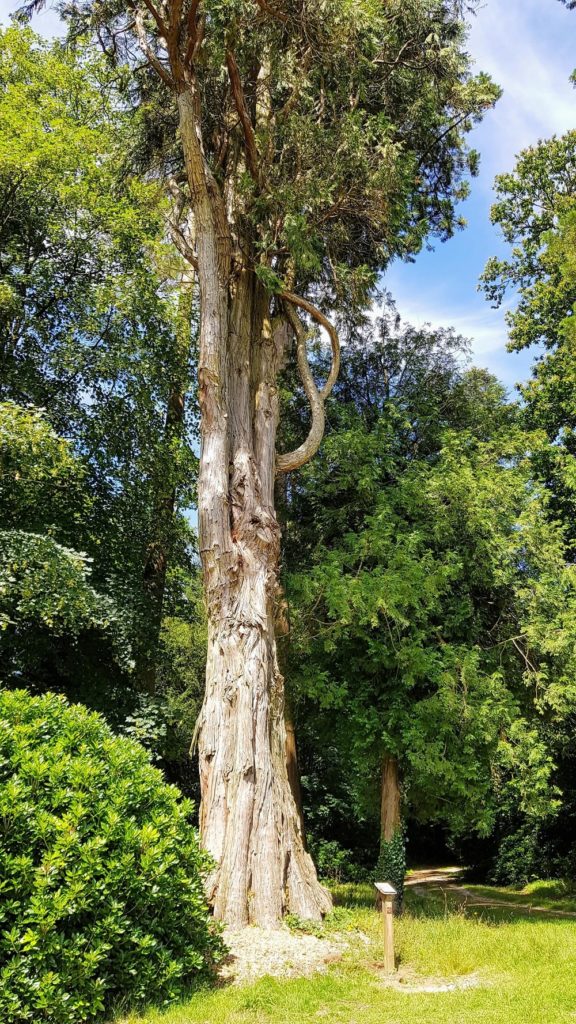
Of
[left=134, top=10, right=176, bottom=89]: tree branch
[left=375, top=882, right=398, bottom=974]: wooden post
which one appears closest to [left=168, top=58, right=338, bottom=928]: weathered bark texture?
[left=134, top=10, right=176, bottom=89]: tree branch

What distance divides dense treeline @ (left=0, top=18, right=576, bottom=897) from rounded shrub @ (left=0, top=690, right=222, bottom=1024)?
13.4ft

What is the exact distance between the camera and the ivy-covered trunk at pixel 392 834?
10489 millimetres

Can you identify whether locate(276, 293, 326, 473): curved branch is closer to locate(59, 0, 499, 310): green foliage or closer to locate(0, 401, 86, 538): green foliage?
locate(59, 0, 499, 310): green foliage

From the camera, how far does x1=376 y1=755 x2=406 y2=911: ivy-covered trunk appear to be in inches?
413

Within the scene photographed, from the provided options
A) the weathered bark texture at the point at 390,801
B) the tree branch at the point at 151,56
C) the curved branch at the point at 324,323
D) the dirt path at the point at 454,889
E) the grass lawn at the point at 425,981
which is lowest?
the dirt path at the point at 454,889

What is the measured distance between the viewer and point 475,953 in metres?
7.08

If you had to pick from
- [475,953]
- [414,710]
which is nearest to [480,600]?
[414,710]

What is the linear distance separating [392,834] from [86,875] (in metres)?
7.69

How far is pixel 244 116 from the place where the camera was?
9.56 m

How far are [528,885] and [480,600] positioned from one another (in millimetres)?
8760

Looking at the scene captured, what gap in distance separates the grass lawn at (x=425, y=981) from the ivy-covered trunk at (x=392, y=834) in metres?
1.71

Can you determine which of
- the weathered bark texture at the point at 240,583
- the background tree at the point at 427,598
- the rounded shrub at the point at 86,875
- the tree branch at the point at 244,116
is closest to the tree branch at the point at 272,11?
the tree branch at the point at 244,116

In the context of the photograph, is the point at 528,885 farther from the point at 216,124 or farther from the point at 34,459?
the point at 216,124

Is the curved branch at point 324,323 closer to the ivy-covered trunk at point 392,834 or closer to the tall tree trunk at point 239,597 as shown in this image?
the tall tree trunk at point 239,597
